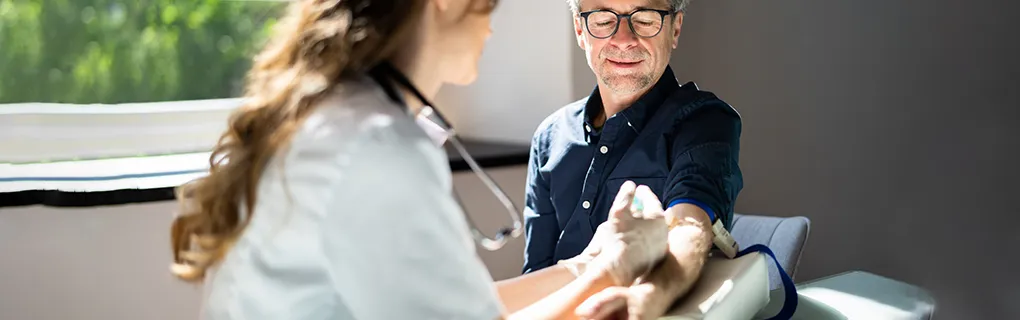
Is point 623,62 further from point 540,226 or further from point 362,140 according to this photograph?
point 362,140

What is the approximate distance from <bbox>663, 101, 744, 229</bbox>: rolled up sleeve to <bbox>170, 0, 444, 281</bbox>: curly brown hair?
1.63ft

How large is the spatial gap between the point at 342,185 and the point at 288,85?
0.14 meters

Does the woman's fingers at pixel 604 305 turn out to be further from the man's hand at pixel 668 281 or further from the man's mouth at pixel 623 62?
the man's mouth at pixel 623 62

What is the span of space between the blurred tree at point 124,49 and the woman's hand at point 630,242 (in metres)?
1.43

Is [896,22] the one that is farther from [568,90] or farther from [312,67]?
[312,67]

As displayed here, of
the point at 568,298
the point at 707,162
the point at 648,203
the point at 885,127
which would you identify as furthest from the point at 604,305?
the point at 885,127

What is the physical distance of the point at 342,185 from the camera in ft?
2.76

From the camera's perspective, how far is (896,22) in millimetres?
2387

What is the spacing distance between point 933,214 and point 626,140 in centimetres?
134

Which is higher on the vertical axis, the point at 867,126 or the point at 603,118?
the point at 603,118

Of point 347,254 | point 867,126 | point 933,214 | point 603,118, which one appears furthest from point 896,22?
point 347,254

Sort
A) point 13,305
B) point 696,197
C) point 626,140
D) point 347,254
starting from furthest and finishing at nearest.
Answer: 1. point 13,305
2. point 626,140
3. point 696,197
4. point 347,254

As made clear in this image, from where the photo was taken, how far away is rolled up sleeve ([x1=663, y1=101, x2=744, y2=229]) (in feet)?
4.15

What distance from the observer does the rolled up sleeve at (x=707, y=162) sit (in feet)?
4.15
